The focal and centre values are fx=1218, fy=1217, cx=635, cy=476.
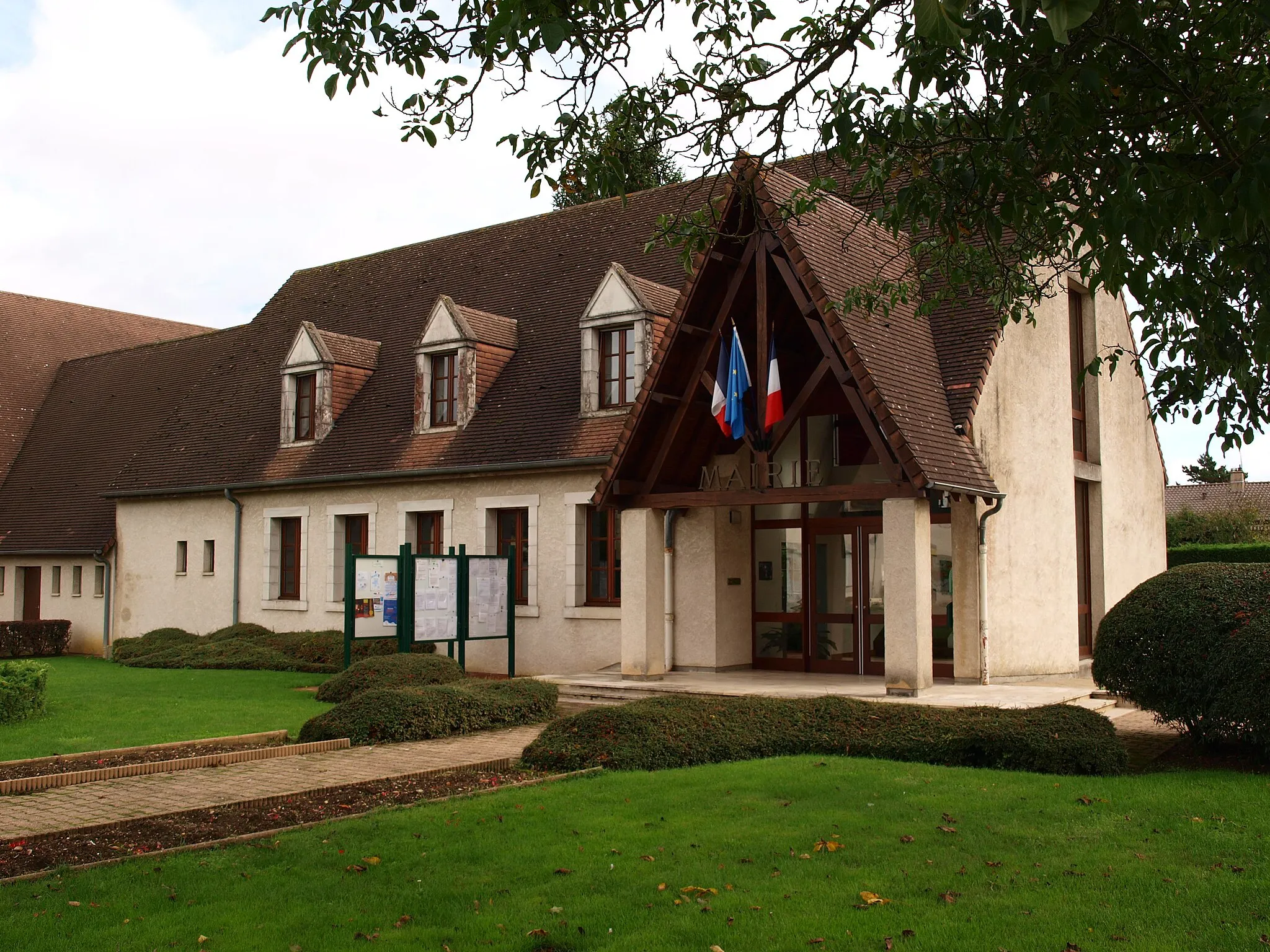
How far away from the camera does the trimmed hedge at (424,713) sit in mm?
12789

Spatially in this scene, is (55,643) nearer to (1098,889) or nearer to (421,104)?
(421,104)

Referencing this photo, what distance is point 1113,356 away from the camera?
9.08m

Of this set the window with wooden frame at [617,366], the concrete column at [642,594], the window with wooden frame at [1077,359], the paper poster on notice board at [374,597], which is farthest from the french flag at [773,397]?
the window with wooden frame at [1077,359]

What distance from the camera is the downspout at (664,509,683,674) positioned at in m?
18.0

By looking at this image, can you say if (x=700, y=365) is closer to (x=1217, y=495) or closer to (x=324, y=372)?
(x=324, y=372)

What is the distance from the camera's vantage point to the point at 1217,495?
224 feet

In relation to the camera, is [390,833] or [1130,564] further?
[1130,564]

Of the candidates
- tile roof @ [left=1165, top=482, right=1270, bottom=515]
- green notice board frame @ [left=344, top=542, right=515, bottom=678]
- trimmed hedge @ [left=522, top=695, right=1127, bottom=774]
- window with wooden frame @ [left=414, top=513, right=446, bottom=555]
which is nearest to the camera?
trimmed hedge @ [left=522, top=695, right=1127, bottom=774]

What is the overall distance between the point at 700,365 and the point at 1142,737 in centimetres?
724

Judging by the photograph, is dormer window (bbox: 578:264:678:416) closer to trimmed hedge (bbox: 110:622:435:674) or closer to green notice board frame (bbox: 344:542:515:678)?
green notice board frame (bbox: 344:542:515:678)

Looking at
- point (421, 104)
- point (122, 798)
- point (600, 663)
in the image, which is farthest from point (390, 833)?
point (600, 663)

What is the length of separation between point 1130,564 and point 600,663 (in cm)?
998

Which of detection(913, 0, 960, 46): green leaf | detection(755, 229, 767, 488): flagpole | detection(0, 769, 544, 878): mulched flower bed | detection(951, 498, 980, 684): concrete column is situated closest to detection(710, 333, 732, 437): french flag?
detection(755, 229, 767, 488): flagpole

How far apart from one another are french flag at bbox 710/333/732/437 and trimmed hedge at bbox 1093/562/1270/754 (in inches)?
228
